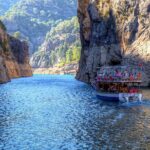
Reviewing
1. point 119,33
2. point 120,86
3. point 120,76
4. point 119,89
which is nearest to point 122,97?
point 119,89

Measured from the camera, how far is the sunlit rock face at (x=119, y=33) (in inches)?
4665

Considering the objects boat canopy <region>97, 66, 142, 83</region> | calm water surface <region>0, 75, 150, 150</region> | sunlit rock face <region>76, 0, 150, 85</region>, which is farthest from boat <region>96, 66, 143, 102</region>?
sunlit rock face <region>76, 0, 150, 85</region>

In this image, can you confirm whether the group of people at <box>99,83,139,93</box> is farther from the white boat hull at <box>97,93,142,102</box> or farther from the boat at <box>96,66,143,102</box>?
the white boat hull at <box>97,93,142,102</box>

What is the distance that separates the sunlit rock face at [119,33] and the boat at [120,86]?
26.0m

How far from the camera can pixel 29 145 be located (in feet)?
139

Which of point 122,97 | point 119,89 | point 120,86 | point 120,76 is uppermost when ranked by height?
point 120,76

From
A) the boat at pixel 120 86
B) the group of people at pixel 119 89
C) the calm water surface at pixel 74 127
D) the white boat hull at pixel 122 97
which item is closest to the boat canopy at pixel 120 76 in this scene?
the boat at pixel 120 86

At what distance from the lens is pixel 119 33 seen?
13038 centimetres

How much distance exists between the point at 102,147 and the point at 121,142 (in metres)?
2.92

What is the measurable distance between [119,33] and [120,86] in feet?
146

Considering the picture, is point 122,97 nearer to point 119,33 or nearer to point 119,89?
point 119,89

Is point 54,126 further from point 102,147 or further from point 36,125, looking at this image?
point 102,147

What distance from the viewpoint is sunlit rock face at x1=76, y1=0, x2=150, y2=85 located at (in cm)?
11850

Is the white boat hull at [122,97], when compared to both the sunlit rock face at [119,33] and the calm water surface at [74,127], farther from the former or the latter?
the sunlit rock face at [119,33]
